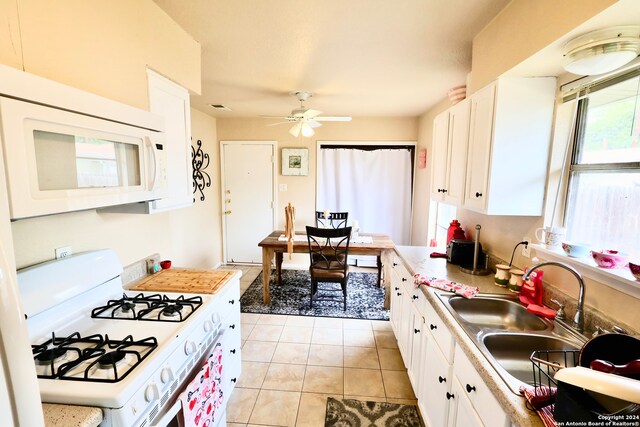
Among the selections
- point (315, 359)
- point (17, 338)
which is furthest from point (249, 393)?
point (17, 338)

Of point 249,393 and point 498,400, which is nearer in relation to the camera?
point 498,400

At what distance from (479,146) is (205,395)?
2.02m

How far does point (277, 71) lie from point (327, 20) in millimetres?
882

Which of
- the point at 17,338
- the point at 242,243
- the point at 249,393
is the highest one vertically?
the point at 17,338

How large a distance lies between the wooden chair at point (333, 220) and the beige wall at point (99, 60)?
2.34m

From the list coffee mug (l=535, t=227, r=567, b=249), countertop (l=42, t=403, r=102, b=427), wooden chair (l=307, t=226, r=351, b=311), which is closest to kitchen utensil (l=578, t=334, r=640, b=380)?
coffee mug (l=535, t=227, r=567, b=249)

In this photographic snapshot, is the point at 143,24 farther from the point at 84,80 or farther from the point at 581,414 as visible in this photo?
the point at 581,414

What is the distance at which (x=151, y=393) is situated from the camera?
3.21 ft

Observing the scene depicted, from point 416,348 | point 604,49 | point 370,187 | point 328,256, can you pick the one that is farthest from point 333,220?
point 604,49

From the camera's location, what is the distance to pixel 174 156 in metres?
1.73

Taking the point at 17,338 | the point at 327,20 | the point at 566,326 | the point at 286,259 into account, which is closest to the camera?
the point at 17,338

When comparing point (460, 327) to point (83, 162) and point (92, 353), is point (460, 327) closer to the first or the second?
point (92, 353)

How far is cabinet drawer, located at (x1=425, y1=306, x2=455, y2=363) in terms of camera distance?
51.7 inches

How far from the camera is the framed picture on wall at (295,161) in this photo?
4414 millimetres
